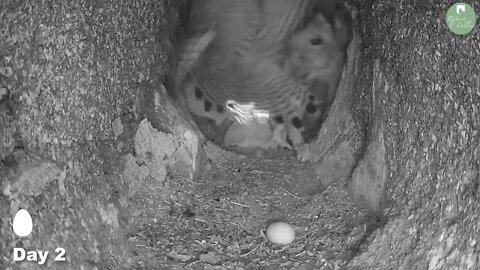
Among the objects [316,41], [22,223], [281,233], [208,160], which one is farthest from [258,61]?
[22,223]

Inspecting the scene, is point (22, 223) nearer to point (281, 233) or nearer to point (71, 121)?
point (71, 121)

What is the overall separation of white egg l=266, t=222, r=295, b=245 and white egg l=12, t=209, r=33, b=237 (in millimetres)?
500

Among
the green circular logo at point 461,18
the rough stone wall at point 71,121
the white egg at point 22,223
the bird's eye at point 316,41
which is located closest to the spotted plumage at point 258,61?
the bird's eye at point 316,41

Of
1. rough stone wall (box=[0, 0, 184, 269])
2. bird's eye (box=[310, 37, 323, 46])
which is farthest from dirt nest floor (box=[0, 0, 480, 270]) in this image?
bird's eye (box=[310, 37, 323, 46])

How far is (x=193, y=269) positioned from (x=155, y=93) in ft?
1.47

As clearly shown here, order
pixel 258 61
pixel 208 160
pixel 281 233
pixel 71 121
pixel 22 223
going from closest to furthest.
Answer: pixel 22 223
pixel 71 121
pixel 281 233
pixel 208 160
pixel 258 61

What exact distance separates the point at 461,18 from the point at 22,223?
0.77 metres

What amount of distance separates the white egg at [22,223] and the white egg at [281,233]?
0.50 m

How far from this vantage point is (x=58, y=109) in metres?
1.06

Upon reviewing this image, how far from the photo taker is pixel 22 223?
0.94 m

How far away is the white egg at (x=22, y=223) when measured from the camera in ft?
→ 3.04

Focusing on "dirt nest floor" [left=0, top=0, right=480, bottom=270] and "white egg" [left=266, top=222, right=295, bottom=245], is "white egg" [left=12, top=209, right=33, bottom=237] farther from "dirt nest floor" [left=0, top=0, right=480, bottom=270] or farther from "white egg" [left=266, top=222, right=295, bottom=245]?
"white egg" [left=266, top=222, right=295, bottom=245]

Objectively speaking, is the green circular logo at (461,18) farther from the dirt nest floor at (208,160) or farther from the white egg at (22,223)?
the white egg at (22,223)

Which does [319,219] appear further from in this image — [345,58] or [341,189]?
[345,58]
